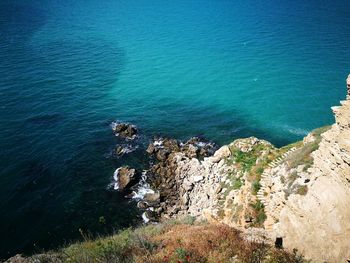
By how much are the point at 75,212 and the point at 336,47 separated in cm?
6652

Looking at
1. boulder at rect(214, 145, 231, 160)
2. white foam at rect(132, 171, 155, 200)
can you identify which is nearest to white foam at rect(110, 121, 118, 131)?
white foam at rect(132, 171, 155, 200)

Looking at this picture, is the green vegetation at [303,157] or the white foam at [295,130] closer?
the green vegetation at [303,157]

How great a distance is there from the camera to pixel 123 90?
2453 inches

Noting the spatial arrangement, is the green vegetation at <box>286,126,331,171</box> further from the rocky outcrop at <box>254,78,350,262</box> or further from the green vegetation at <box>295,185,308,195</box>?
the green vegetation at <box>295,185,308,195</box>

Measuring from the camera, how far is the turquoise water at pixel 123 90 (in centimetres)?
3734

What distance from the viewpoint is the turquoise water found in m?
37.3

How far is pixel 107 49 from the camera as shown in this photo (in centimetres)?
7888

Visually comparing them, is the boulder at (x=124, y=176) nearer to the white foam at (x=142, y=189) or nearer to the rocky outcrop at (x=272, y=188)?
the white foam at (x=142, y=189)

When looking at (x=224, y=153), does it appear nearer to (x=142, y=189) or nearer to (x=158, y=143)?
(x=142, y=189)

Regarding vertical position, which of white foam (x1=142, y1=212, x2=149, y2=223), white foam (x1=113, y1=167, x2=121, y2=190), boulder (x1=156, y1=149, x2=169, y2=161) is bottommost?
white foam (x1=142, y1=212, x2=149, y2=223)

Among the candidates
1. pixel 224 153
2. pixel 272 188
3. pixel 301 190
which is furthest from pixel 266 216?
pixel 224 153

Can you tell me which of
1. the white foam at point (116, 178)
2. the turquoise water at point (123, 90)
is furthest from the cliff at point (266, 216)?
the turquoise water at point (123, 90)

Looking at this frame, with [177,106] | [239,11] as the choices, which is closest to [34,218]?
[177,106]

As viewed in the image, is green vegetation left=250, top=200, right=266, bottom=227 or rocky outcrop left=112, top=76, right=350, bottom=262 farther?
green vegetation left=250, top=200, right=266, bottom=227
